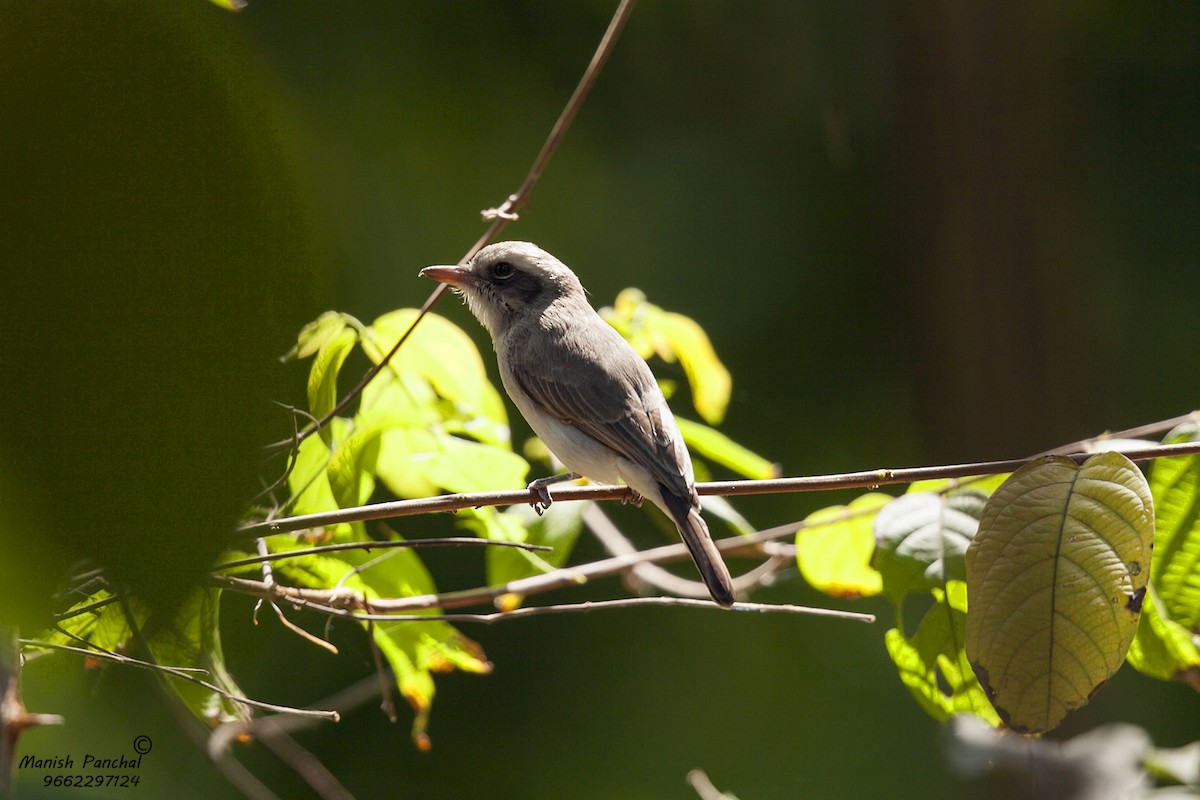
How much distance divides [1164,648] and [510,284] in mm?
1501

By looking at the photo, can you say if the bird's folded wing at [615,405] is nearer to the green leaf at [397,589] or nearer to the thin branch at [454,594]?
the thin branch at [454,594]

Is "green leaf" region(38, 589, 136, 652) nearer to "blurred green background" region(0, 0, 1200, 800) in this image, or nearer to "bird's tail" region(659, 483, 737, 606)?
"bird's tail" region(659, 483, 737, 606)

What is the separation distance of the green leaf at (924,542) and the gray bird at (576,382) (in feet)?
1.02

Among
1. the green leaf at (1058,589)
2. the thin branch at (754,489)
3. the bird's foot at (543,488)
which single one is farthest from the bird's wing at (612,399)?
the green leaf at (1058,589)

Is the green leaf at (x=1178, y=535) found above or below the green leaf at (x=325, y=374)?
below

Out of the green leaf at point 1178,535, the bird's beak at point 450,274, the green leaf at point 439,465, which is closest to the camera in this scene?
the green leaf at point 1178,535

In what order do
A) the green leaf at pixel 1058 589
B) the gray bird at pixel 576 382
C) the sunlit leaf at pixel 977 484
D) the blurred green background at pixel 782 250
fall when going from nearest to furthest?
the green leaf at pixel 1058 589
the sunlit leaf at pixel 977 484
the gray bird at pixel 576 382
the blurred green background at pixel 782 250

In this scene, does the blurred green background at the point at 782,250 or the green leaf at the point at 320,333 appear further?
the blurred green background at the point at 782,250

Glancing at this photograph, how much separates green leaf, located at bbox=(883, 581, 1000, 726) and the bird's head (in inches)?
46.0

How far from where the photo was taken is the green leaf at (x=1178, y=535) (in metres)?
1.44

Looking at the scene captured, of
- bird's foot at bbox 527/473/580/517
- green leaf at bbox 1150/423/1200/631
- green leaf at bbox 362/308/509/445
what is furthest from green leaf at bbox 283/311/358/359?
green leaf at bbox 1150/423/1200/631

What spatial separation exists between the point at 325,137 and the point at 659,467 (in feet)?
8.87

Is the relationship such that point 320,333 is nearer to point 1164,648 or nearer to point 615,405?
point 615,405

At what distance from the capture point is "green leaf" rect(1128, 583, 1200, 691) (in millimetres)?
1448
